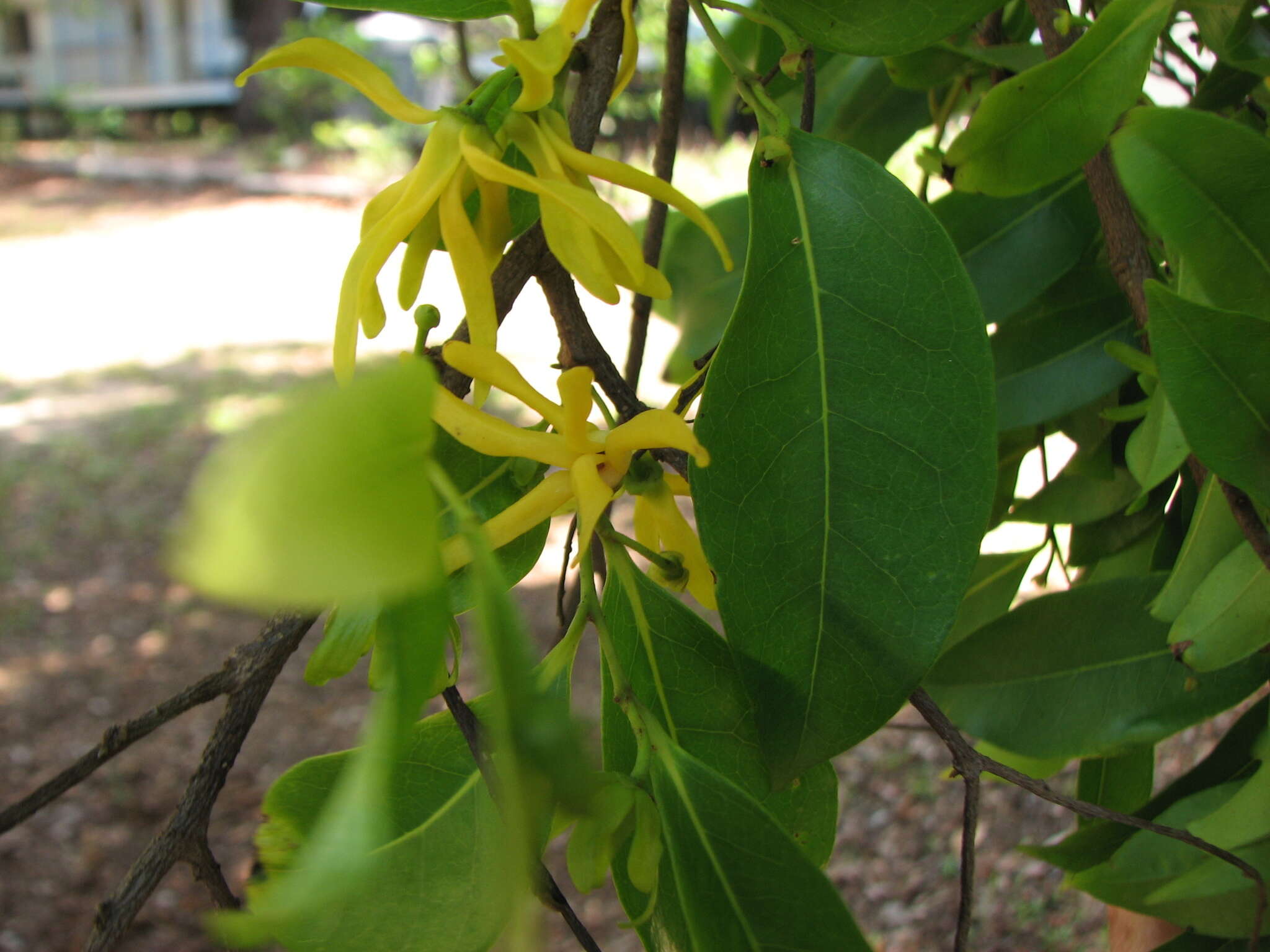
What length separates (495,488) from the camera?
1.65ft

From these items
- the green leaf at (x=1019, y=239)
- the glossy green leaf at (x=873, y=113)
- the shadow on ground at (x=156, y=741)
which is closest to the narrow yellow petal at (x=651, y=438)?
the green leaf at (x=1019, y=239)

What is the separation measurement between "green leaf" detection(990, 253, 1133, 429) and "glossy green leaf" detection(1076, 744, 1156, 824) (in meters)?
0.22

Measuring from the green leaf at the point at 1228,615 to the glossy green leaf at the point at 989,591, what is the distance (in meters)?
0.22

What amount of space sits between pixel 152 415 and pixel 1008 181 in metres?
4.33

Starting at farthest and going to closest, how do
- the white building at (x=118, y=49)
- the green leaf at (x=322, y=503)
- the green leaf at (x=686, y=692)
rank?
the white building at (x=118, y=49), the green leaf at (x=686, y=692), the green leaf at (x=322, y=503)

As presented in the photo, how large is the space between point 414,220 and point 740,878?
0.85 ft

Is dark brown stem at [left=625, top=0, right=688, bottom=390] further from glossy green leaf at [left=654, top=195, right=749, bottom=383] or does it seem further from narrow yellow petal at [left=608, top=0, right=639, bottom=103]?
narrow yellow petal at [left=608, top=0, right=639, bottom=103]

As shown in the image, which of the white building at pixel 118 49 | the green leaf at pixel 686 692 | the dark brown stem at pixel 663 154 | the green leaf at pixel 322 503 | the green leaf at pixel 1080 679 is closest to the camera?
the green leaf at pixel 322 503

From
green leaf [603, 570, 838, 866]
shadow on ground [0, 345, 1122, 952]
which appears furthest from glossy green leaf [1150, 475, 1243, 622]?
shadow on ground [0, 345, 1122, 952]

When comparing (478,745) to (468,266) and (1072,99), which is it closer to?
(468,266)

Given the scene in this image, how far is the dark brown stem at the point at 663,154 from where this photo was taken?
0.73 metres

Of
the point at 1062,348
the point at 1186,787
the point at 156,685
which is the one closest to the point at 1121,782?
the point at 1186,787

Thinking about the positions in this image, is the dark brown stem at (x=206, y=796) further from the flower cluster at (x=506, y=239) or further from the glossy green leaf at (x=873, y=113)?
the glossy green leaf at (x=873, y=113)

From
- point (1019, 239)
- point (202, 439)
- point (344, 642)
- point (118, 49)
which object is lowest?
point (202, 439)
